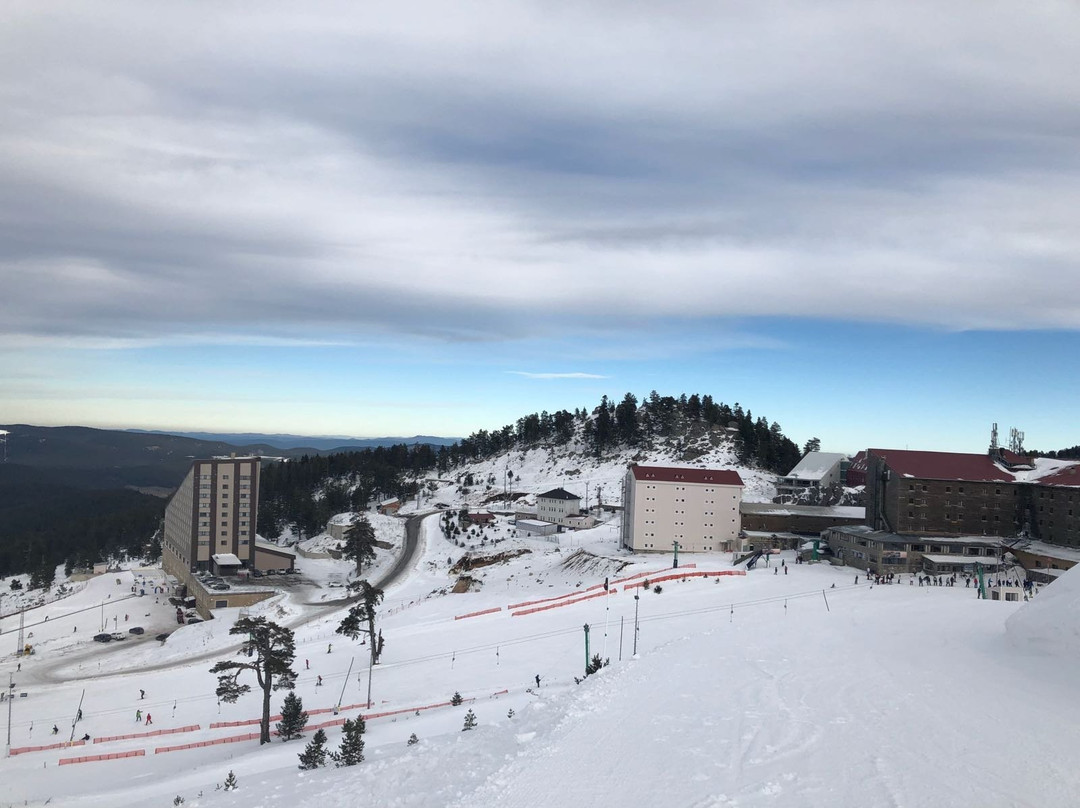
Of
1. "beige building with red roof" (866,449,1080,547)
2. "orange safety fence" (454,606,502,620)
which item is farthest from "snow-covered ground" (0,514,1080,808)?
"beige building with red roof" (866,449,1080,547)

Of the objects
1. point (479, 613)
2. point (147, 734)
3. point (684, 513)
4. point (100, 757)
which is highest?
point (684, 513)

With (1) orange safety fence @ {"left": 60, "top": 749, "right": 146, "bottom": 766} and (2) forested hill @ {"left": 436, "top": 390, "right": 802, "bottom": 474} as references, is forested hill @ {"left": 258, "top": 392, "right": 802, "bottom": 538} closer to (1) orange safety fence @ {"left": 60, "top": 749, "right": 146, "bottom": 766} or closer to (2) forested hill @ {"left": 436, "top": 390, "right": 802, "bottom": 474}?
(2) forested hill @ {"left": 436, "top": 390, "right": 802, "bottom": 474}

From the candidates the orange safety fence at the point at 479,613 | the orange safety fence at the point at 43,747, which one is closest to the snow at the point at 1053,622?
the orange safety fence at the point at 479,613

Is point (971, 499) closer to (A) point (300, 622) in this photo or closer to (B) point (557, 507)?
(B) point (557, 507)

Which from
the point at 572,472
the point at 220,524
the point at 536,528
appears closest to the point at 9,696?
the point at 220,524

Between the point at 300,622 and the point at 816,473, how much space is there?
7765 cm

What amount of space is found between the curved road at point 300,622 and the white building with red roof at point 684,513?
24.7 m

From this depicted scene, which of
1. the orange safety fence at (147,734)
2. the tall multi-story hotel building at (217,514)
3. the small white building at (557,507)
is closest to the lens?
the orange safety fence at (147,734)

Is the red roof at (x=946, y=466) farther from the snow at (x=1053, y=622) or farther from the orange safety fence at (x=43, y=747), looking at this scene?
the orange safety fence at (x=43, y=747)

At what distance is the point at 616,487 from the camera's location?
123 metres

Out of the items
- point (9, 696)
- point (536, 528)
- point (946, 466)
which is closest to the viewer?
point (9, 696)

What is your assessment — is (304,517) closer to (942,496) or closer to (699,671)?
(942,496)

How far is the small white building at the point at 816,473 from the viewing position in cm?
10931

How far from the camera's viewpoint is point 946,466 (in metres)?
63.4
